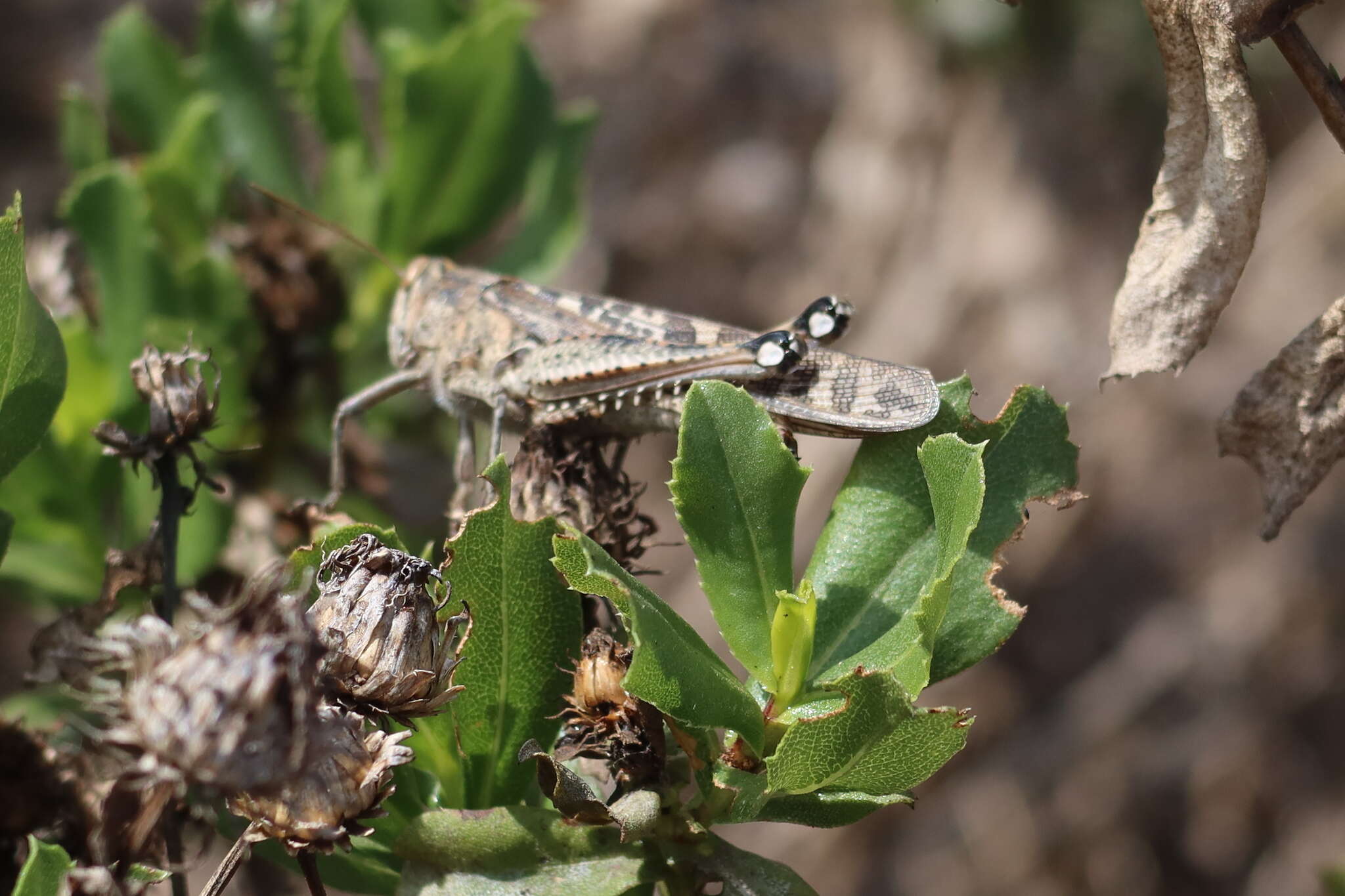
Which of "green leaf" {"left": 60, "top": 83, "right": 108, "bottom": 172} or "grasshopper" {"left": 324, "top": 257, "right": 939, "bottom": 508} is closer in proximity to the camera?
"grasshopper" {"left": 324, "top": 257, "right": 939, "bottom": 508}

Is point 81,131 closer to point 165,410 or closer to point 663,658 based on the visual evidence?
point 165,410

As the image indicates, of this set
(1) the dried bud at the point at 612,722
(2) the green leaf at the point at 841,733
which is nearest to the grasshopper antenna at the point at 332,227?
(1) the dried bud at the point at 612,722

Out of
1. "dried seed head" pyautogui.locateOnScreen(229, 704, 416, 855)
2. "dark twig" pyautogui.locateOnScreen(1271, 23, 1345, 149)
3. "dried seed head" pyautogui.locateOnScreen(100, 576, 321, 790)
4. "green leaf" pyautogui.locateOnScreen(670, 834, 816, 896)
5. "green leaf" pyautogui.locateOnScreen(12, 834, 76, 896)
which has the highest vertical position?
"dark twig" pyautogui.locateOnScreen(1271, 23, 1345, 149)

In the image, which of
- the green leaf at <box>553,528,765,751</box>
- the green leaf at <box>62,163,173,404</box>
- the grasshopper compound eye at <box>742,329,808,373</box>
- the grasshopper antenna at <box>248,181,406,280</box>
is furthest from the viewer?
the grasshopper antenna at <box>248,181,406,280</box>

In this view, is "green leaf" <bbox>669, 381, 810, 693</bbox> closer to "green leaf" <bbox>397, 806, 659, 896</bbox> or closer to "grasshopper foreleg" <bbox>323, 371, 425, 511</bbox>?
"green leaf" <bbox>397, 806, 659, 896</bbox>

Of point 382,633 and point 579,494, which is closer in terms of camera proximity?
point 382,633

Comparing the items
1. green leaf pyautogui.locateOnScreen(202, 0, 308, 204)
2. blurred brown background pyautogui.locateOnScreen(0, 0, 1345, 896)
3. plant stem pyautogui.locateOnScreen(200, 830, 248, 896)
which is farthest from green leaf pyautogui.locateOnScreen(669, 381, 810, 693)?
blurred brown background pyautogui.locateOnScreen(0, 0, 1345, 896)

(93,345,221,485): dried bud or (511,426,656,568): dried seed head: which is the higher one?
(93,345,221,485): dried bud

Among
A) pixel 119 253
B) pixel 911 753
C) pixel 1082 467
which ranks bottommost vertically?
pixel 1082 467

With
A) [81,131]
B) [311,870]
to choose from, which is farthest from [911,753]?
[81,131]
